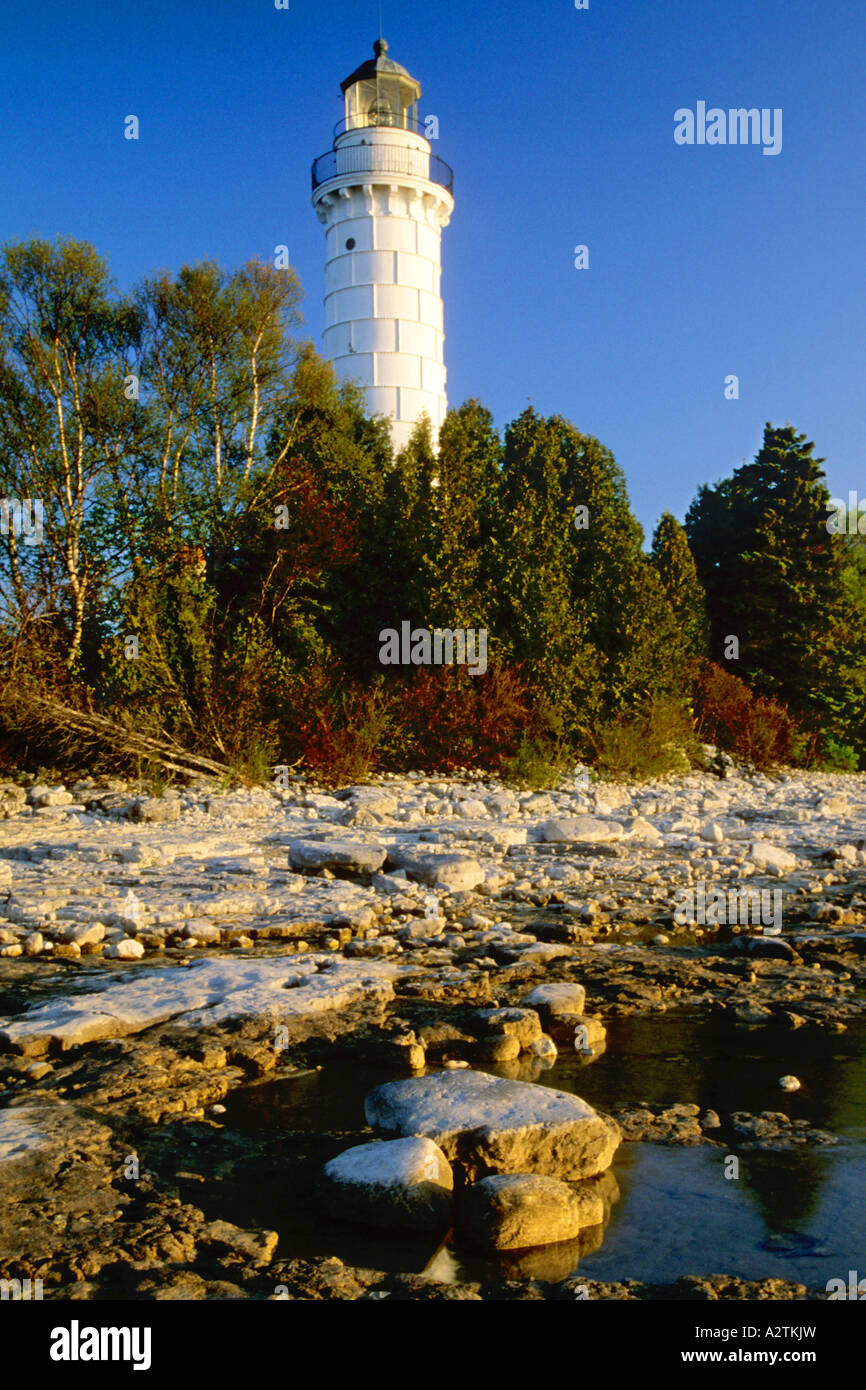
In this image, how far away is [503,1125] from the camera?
365 centimetres

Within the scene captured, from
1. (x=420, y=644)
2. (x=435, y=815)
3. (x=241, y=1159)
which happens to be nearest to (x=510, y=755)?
(x=420, y=644)

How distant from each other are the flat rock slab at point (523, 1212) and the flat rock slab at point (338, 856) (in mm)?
5710

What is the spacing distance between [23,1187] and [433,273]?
31.7 metres

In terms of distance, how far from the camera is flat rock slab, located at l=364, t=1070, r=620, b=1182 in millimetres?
3582

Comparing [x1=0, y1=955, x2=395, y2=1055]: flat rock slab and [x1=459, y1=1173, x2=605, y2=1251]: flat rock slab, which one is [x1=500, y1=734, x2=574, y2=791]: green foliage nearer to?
[x1=0, y1=955, x2=395, y2=1055]: flat rock slab

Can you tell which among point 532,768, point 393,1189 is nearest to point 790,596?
point 532,768

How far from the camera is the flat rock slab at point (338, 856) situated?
9062mm

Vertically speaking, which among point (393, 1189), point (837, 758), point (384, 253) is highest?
point (384, 253)

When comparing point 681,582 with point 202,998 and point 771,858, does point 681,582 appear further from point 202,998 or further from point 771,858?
point 202,998

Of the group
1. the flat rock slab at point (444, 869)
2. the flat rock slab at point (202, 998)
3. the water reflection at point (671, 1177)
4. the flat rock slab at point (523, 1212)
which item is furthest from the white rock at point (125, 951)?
the flat rock slab at point (523, 1212)

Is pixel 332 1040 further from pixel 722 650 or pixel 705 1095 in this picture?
pixel 722 650

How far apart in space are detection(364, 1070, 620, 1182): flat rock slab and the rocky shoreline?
0.15 meters

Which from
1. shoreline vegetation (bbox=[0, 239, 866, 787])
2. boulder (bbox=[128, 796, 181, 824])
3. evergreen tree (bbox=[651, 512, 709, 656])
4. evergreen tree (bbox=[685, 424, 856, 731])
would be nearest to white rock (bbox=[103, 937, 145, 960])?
boulder (bbox=[128, 796, 181, 824])

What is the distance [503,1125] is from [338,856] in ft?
18.4
